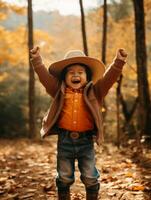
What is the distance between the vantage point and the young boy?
4535 mm

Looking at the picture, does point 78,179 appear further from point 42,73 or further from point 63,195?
point 42,73

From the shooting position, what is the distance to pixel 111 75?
15.1 feet

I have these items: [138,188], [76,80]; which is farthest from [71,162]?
[138,188]

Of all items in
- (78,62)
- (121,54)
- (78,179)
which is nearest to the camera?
(121,54)

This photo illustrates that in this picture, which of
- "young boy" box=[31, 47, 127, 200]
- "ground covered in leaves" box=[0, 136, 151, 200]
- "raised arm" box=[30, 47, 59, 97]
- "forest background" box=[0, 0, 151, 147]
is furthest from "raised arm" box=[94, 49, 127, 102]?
"forest background" box=[0, 0, 151, 147]

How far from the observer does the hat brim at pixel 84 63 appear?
4.68 meters

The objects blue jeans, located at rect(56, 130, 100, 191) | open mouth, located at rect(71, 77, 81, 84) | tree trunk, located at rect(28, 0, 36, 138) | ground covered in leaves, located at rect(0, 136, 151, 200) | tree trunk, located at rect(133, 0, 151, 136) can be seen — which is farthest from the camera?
tree trunk, located at rect(28, 0, 36, 138)

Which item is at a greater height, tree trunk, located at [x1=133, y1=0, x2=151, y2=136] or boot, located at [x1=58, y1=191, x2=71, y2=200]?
tree trunk, located at [x1=133, y1=0, x2=151, y2=136]

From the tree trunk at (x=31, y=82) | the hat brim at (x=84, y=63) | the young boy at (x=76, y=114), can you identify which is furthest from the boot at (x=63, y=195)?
the tree trunk at (x=31, y=82)

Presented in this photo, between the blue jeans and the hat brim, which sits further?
the hat brim

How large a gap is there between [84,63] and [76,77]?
249 mm

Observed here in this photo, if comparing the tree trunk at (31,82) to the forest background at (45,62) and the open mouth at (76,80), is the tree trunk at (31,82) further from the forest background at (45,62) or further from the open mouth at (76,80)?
the open mouth at (76,80)

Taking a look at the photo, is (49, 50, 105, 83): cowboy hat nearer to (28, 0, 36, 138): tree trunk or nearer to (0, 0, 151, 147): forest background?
(0, 0, 151, 147): forest background

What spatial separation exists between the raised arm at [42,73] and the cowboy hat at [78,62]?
0.09 metres
